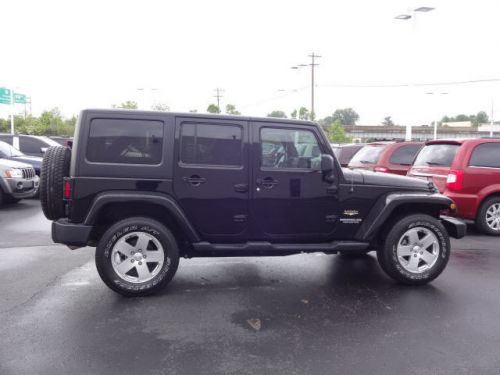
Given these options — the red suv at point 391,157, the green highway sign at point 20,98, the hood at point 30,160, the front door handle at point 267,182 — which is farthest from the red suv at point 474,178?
the green highway sign at point 20,98

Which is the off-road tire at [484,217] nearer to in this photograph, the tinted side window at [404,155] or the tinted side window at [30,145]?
the tinted side window at [404,155]

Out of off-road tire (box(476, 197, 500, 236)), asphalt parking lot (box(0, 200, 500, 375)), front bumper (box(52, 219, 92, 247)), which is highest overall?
front bumper (box(52, 219, 92, 247))

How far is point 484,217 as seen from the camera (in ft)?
27.3

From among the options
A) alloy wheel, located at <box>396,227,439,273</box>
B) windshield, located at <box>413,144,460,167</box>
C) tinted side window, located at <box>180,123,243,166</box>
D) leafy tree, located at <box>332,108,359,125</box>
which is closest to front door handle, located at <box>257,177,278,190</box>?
tinted side window, located at <box>180,123,243,166</box>

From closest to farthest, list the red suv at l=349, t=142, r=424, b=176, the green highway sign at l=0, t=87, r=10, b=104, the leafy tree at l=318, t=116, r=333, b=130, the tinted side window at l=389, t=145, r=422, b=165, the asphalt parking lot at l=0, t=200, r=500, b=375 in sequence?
1. the asphalt parking lot at l=0, t=200, r=500, b=375
2. the red suv at l=349, t=142, r=424, b=176
3. the tinted side window at l=389, t=145, r=422, b=165
4. the green highway sign at l=0, t=87, r=10, b=104
5. the leafy tree at l=318, t=116, r=333, b=130

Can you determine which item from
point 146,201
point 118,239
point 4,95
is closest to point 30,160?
point 118,239

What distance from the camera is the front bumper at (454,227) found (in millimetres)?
5547

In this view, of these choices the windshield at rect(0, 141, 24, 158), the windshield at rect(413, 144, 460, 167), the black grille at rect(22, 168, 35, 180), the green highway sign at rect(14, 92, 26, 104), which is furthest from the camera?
the green highway sign at rect(14, 92, 26, 104)

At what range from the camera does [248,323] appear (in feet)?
13.9

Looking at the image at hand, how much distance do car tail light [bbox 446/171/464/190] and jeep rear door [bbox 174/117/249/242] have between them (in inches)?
187

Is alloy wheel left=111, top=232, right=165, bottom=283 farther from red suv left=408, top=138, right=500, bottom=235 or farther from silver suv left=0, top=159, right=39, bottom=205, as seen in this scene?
silver suv left=0, top=159, right=39, bottom=205

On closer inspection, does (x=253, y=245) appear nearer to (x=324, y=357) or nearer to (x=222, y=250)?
(x=222, y=250)

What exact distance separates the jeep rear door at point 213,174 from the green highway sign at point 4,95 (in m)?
32.6

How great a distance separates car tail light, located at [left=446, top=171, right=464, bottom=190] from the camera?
26.5ft
